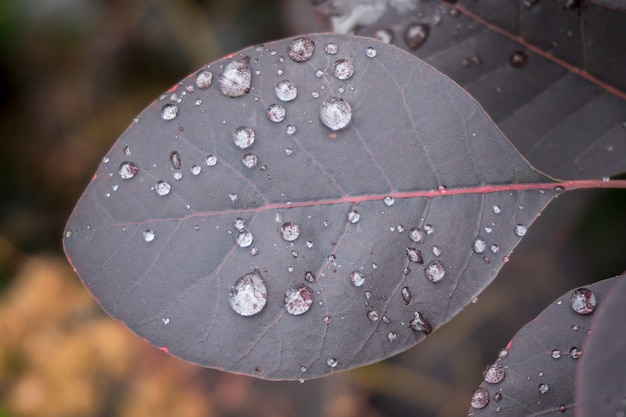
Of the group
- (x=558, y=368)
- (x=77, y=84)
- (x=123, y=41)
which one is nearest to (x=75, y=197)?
(x=77, y=84)

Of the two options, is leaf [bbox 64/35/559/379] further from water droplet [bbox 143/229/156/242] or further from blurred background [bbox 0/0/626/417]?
blurred background [bbox 0/0/626/417]

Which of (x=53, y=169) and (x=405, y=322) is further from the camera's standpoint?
(x=53, y=169)

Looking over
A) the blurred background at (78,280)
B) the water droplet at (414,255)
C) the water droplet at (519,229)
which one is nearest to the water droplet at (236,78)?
the water droplet at (414,255)

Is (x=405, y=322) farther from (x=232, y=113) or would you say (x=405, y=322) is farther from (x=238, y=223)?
(x=232, y=113)

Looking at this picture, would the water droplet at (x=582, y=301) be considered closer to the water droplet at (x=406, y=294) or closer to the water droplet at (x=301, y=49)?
the water droplet at (x=406, y=294)

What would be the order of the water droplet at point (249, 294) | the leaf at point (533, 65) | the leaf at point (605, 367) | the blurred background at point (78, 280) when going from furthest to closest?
the blurred background at point (78, 280)
the leaf at point (533, 65)
the water droplet at point (249, 294)
the leaf at point (605, 367)

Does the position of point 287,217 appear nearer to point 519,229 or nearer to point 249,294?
point 249,294

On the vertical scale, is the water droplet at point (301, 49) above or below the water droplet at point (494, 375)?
above

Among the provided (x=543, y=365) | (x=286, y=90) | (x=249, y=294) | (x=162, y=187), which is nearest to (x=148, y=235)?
(x=162, y=187)
